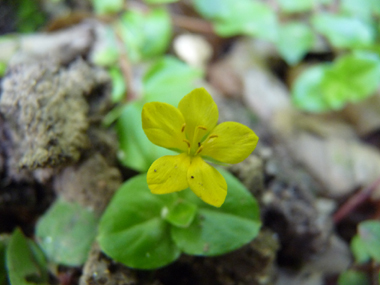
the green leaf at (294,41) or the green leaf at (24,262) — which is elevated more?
the green leaf at (24,262)

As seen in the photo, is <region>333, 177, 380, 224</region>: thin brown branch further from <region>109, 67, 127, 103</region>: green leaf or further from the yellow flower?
<region>109, 67, 127, 103</region>: green leaf

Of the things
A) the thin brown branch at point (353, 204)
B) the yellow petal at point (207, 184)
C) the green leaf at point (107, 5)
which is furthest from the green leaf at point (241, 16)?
the yellow petal at point (207, 184)

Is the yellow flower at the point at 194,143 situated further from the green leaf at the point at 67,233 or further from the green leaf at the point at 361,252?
the green leaf at the point at 361,252

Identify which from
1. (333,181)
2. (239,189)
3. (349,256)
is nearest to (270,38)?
(333,181)

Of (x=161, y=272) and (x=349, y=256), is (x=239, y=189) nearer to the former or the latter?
(x=161, y=272)

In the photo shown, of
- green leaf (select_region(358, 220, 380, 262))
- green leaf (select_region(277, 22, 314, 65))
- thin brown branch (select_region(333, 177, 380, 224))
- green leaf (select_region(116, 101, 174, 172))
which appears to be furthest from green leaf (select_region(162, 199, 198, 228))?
green leaf (select_region(277, 22, 314, 65))

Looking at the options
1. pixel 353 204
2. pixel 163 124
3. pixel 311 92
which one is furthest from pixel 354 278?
pixel 311 92
